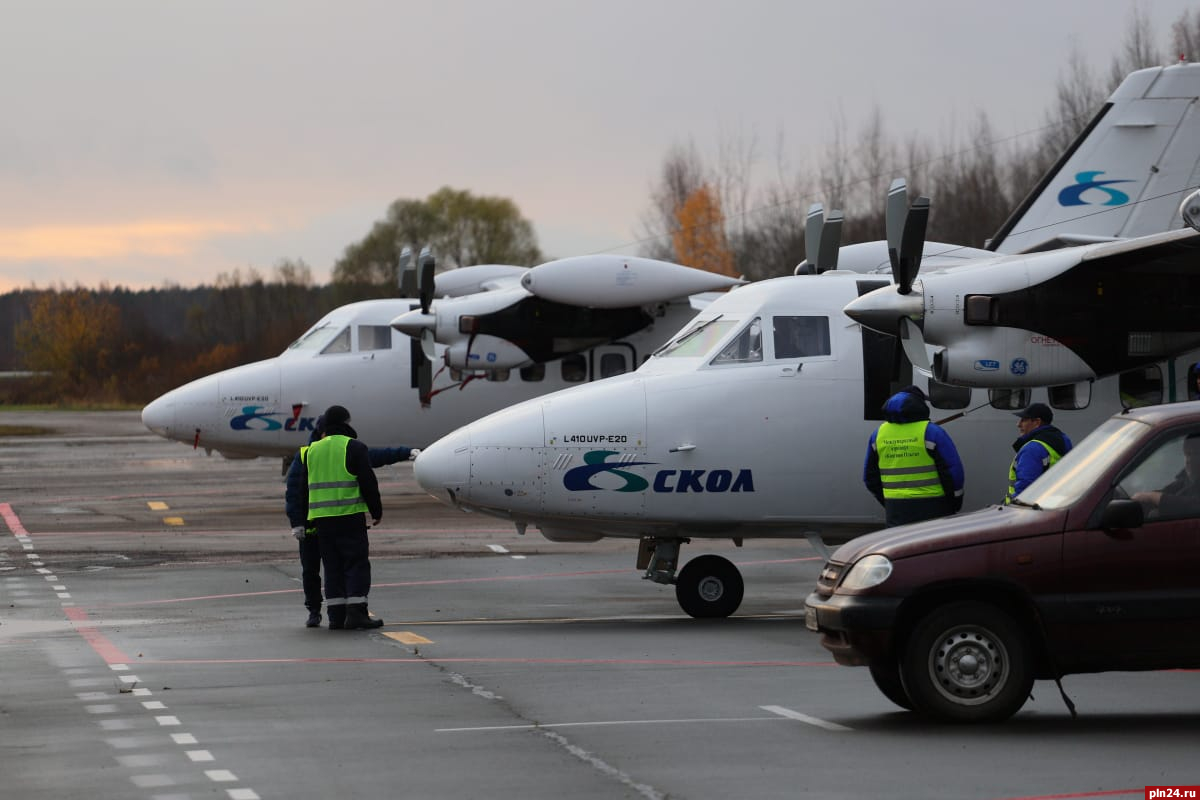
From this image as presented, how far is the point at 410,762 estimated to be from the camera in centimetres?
869

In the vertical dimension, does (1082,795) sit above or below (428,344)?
below

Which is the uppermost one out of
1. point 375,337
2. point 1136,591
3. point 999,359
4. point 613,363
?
point 375,337

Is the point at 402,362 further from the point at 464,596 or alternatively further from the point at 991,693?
the point at 991,693

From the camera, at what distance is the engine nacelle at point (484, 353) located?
1001 inches

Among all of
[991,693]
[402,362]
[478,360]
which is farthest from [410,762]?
[402,362]

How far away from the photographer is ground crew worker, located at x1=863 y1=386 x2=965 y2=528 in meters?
13.5

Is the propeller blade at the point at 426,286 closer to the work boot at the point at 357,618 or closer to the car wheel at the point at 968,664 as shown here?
the work boot at the point at 357,618

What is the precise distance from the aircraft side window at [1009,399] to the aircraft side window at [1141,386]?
84cm

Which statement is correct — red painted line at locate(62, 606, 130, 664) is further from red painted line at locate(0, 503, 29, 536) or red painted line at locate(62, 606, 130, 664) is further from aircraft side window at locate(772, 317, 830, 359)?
red painted line at locate(0, 503, 29, 536)

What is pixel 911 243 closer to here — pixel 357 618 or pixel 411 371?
pixel 357 618

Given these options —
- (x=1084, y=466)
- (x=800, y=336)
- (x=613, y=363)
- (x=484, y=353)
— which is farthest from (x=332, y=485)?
(x=613, y=363)

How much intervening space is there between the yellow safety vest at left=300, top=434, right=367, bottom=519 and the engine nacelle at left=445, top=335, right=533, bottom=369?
10.7 m

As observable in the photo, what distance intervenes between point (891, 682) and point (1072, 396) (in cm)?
639

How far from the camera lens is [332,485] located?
14688 millimetres
